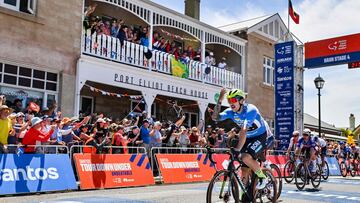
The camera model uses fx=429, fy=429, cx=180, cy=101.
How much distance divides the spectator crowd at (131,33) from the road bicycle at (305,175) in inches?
349

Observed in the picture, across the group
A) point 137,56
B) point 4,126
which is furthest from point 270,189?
point 137,56

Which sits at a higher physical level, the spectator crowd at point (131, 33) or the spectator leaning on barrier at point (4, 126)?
the spectator crowd at point (131, 33)

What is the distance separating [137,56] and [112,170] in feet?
24.1

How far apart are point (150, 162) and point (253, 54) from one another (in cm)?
1525

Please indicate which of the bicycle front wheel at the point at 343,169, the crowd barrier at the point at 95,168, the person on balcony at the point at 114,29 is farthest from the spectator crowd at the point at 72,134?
the bicycle front wheel at the point at 343,169

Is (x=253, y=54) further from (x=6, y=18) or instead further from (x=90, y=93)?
(x=6, y=18)

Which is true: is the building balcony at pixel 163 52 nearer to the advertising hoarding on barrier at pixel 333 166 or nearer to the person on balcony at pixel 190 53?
the person on balcony at pixel 190 53

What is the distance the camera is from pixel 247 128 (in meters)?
6.64

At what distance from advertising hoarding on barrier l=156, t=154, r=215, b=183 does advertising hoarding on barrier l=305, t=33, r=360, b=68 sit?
14.0 m

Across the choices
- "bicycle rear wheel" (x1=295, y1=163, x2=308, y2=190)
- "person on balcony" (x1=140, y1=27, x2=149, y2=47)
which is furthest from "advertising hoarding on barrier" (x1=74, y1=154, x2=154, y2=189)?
"person on balcony" (x1=140, y1=27, x2=149, y2=47)

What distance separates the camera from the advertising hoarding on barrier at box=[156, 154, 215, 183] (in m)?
13.6

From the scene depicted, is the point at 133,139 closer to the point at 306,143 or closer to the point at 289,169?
the point at 289,169

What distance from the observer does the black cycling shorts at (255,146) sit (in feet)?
23.0

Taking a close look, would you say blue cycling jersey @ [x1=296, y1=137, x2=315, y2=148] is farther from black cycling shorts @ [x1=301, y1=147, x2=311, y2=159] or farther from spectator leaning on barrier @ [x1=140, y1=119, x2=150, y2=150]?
spectator leaning on barrier @ [x1=140, y1=119, x2=150, y2=150]
